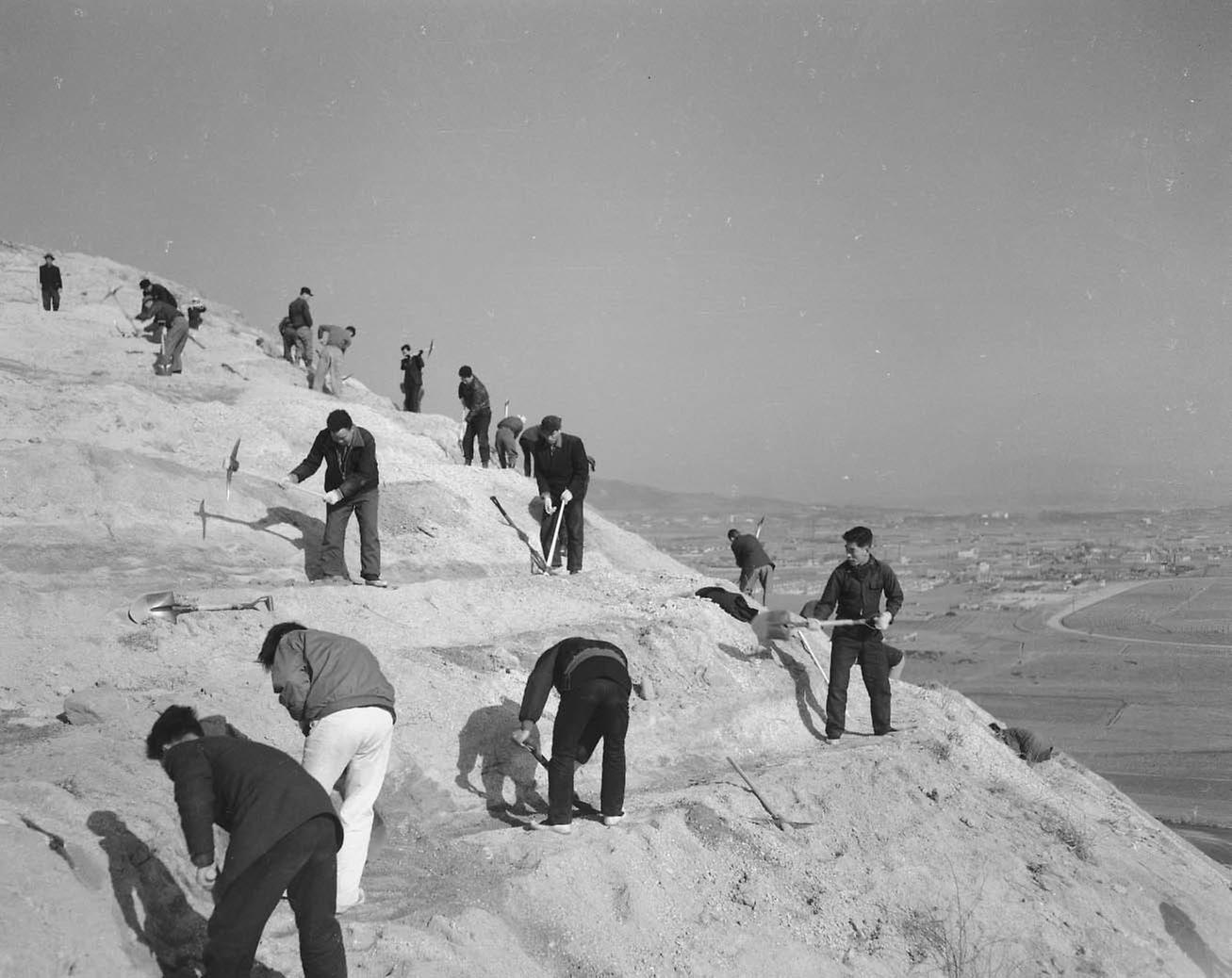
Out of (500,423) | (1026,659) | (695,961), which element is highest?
(500,423)

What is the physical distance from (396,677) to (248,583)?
3.06 metres

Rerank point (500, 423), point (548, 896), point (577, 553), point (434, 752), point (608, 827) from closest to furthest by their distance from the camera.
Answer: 1. point (548, 896)
2. point (608, 827)
3. point (434, 752)
4. point (577, 553)
5. point (500, 423)

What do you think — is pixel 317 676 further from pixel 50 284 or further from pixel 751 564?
pixel 50 284

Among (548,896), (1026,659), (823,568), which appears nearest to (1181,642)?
(1026,659)

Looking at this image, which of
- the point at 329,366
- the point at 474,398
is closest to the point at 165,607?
the point at 474,398

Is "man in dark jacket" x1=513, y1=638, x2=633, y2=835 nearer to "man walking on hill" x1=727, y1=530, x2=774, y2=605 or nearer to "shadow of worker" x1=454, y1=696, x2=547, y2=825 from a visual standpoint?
"shadow of worker" x1=454, y1=696, x2=547, y2=825

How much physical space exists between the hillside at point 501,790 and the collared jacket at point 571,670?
842 millimetres

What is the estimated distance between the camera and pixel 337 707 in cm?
483

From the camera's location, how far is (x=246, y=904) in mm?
3713

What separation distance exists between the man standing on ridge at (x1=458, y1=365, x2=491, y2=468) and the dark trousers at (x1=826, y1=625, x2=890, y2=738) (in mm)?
8381

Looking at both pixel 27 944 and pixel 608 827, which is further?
pixel 608 827

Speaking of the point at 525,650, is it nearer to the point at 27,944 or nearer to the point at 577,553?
the point at 577,553

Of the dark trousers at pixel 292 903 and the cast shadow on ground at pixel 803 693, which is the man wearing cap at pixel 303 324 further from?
the dark trousers at pixel 292 903

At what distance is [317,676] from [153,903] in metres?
1.18
